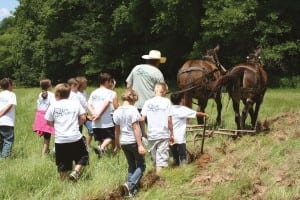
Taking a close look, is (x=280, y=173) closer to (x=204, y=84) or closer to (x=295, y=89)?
(x=204, y=84)

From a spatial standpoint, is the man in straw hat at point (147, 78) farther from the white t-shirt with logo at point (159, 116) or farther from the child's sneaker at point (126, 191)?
the child's sneaker at point (126, 191)

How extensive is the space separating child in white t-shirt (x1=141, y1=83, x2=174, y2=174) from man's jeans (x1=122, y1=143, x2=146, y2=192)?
23.5 inches

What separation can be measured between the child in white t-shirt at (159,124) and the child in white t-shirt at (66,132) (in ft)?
3.43

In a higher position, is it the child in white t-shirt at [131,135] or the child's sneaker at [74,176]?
the child in white t-shirt at [131,135]

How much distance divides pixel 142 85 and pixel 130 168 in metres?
2.29

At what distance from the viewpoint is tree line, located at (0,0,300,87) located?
29.2m

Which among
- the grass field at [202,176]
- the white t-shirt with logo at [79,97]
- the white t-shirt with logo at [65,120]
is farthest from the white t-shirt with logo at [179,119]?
the white t-shirt with logo at [79,97]

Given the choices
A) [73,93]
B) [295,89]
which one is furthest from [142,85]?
[295,89]

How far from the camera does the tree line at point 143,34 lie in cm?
2923

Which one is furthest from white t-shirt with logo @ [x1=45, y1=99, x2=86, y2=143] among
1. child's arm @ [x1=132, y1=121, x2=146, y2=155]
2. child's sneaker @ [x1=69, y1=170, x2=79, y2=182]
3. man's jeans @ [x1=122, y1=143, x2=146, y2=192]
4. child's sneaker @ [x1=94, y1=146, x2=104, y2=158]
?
child's sneaker @ [x1=94, y1=146, x2=104, y2=158]

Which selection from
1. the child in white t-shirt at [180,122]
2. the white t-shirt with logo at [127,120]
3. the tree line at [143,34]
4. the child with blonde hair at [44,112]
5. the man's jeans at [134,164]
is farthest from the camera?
the tree line at [143,34]

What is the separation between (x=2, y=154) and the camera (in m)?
9.64

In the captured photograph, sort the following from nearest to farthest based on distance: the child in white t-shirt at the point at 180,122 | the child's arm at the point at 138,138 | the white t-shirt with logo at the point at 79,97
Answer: the child's arm at the point at 138,138
the child in white t-shirt at the point at 180,122
the white t-shirt with logo at the point at 79,97

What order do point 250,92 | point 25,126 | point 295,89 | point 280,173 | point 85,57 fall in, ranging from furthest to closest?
point 85,57, point 295,89, point 25,126, point 250,92, point 280,173
